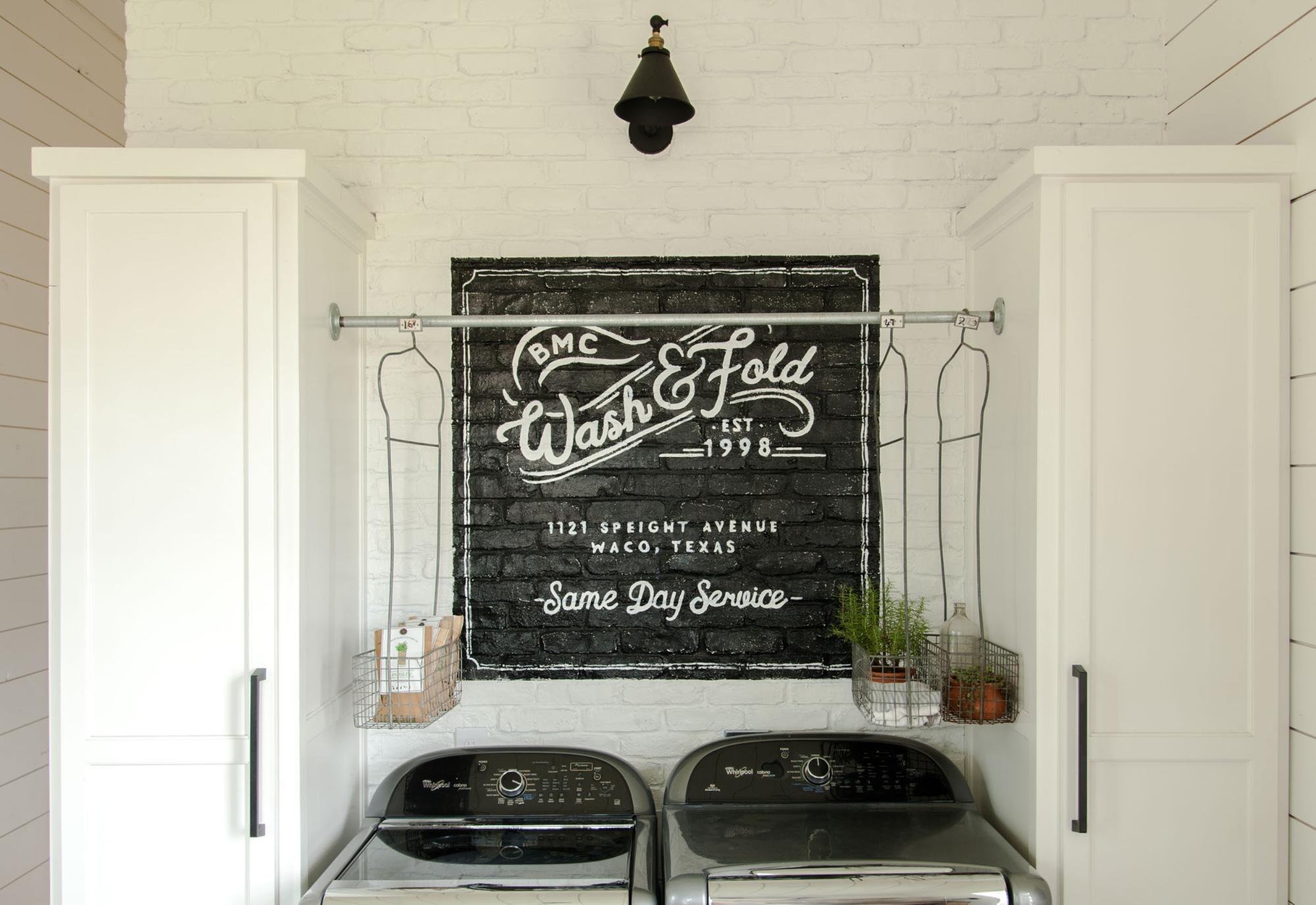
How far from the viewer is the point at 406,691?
1.86m

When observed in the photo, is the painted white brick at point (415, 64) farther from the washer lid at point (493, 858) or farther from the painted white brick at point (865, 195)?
the washer lid at point (493, 858)

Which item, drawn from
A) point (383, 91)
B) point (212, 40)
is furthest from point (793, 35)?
point (212, 40)

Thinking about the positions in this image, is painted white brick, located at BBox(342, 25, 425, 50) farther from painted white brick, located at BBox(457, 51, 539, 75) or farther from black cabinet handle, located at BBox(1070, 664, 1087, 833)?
black cabinet handle, located at BBox(1070, 664, 1087, 833)

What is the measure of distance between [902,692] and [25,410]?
258 cm

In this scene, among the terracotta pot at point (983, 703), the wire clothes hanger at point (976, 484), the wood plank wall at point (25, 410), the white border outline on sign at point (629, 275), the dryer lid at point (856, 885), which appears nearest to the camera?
the dryer lid at point (856, 885)

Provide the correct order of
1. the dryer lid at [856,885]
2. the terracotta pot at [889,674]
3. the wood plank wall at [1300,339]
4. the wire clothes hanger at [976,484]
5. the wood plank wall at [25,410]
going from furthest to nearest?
1. the wood plank wall at [25,410]
2. the wire clothes hanger at [976,484]
3. the terracotta pot at [889,674]
4. the wood plank wall at [1300,339]
5. the dryer lid at [856,885]

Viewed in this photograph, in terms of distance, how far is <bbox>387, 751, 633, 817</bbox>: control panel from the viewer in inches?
77.4

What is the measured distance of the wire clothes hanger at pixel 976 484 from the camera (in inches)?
79.4

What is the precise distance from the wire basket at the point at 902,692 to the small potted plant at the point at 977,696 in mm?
48

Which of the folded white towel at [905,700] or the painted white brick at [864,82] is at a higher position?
the painted white brick at [864,82]

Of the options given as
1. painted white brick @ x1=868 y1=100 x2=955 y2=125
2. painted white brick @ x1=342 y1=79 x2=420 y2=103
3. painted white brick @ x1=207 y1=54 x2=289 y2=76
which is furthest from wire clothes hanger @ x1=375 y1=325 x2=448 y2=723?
painted white brick @ x1=868 y1=100 x2=955 y2=125

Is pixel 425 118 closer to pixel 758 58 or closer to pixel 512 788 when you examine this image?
pixel 758 58

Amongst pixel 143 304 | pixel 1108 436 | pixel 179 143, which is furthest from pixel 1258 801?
pixel 179 143

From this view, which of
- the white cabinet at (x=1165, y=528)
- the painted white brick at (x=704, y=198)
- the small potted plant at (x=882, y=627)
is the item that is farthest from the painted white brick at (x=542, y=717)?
the painted white brick at (x=704, y=198)
